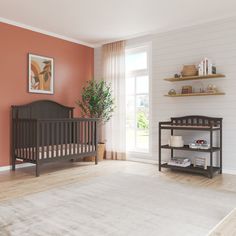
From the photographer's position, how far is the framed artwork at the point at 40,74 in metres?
4.42

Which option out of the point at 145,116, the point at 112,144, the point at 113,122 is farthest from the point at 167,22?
the point at 112,144

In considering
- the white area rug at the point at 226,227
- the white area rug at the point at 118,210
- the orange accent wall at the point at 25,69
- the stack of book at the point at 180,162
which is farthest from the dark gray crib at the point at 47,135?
the white area rug at the point at 226,227

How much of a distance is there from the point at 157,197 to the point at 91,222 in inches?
35.2

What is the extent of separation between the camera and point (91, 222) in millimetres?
2061

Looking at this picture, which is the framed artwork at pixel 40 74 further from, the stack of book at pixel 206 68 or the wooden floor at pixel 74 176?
the stack of book at pixel 206 68

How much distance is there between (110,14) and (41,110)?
6.42ft

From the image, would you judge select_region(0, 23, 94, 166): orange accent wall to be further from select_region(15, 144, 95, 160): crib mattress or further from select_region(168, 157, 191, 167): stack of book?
select_region(168, 157, 191, 167): stack of book

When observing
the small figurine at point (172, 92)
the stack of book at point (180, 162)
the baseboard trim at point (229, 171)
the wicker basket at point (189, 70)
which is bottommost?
the baseboard trim at point (229, 171)

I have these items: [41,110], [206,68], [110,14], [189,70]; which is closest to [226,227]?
Answer: [206,68]

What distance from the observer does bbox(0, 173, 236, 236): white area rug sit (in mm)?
1924

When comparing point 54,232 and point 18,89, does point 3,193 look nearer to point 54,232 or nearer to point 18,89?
point 54,232

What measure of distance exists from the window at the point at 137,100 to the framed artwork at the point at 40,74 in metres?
1.45

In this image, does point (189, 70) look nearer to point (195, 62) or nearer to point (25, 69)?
point (195, 62)

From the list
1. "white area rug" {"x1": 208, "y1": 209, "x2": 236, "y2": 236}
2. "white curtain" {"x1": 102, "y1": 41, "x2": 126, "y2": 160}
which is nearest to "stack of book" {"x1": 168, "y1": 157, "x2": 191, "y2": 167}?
"white curtain" {"x1": 102, "y1": 41, "x2": 126, "y2": 160}
